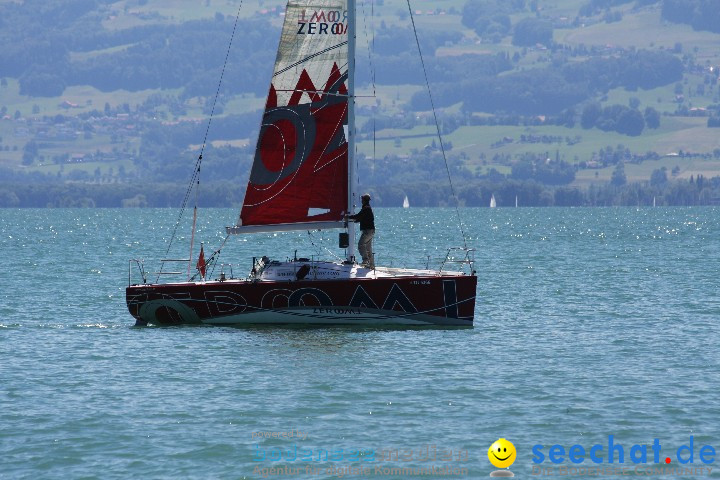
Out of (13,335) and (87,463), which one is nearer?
(87,463)

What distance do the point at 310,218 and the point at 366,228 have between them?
66.8 inches

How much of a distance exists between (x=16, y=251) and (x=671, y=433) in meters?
75.5

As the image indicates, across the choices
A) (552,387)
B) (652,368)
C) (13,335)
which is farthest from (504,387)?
(13,335)

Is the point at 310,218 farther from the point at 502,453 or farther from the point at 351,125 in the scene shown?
the point at 502,453

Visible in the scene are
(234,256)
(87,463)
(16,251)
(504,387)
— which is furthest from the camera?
(16,251)

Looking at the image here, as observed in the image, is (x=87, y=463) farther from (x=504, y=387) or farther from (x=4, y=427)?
(x=504, y=387)

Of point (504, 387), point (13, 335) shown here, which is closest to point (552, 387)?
point (504, 387)

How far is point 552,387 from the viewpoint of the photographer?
3102cm

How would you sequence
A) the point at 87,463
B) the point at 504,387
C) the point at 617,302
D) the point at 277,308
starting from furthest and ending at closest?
the point at 617,302
the point at 277,308
the point at 504,387
the point at 87,463

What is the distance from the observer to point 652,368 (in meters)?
33.7

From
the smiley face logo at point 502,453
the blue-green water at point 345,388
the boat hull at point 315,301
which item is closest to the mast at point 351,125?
the boat hull at point 315,301

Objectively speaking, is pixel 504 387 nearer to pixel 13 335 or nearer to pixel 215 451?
pixel 215 451

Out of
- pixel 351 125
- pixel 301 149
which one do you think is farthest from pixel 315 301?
pixel 351 125

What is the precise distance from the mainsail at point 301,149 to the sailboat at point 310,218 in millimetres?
29
